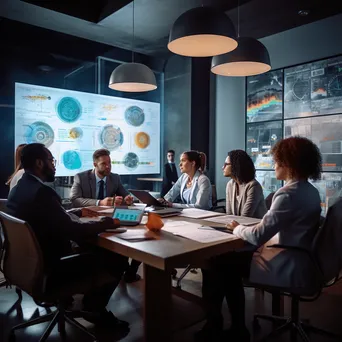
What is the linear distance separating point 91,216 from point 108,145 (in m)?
3.37

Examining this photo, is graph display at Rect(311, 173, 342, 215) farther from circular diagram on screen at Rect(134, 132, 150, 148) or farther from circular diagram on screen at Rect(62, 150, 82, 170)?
circular diagram on screen at Rect(62, 150, 82, 170)

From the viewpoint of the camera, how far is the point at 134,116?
20.6 feet

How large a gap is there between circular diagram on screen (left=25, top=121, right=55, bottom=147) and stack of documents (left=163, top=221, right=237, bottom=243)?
133 inches

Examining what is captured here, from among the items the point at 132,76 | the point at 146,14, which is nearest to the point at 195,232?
the point at 132,76

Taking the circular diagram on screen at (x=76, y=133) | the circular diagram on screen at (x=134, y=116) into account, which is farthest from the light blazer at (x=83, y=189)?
the circular diagram on screen at (x=134, y=116)

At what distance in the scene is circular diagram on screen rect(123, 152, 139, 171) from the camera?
621 cm

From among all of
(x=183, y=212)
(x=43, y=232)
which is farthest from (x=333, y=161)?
(x=43, y=232)

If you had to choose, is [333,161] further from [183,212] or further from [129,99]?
[129,99]

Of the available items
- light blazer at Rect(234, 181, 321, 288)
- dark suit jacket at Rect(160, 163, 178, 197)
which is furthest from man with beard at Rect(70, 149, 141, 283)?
dark suit jacket at Rect(160, 163, 178, 197)

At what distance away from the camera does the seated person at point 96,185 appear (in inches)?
129

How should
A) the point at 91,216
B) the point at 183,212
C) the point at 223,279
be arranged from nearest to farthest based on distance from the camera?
1. the point at 223,279
2. the point at 91,216
3. the point at 183,212

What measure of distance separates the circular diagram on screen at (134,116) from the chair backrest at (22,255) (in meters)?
4.31

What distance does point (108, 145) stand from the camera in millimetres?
5922

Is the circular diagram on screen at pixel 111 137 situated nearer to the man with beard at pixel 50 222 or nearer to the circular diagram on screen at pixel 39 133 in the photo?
the circular diagram on screen at pixel 39 133
